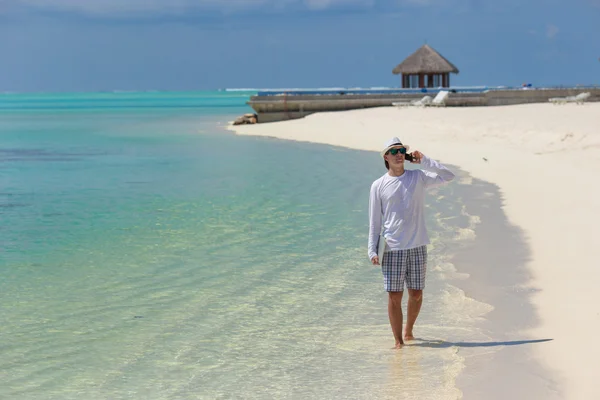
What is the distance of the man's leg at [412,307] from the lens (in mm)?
5874

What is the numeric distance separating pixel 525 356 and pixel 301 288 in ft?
9.31

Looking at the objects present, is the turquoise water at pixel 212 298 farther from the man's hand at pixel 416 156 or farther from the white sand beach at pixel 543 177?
the man's hand at pixel 416 156

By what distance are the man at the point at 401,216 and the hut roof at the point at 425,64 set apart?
46.7 m

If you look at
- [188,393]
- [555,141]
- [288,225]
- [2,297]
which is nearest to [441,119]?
[555,141]

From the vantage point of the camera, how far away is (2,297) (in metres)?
8.00

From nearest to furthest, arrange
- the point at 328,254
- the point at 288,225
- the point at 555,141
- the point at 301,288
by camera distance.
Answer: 1. the point at 301,288
2. the point at 328,254
3. the point at 288,225
4. the point at 555,141

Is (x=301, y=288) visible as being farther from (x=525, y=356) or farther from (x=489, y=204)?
(x=489, y=204)

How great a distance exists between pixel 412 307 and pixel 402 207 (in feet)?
2.86

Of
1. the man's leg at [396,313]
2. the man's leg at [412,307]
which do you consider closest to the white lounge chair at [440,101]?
the man's leg at [412,307]

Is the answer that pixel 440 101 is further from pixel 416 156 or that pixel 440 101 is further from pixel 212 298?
pixel 416 156

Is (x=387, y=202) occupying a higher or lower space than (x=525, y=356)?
higher

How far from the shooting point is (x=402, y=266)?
224 inches

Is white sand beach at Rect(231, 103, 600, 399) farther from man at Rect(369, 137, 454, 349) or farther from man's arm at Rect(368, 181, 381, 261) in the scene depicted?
man's arm at Rect(368, 181, 381, 261)

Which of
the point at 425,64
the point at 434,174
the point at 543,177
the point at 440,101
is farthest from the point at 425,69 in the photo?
the point at 434,174
